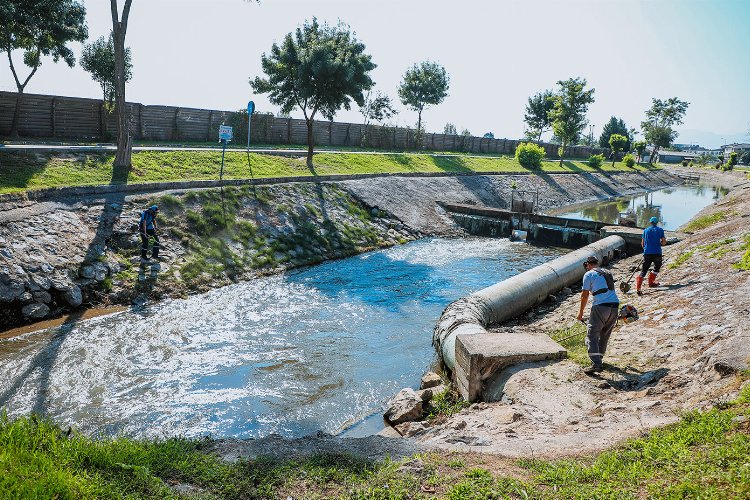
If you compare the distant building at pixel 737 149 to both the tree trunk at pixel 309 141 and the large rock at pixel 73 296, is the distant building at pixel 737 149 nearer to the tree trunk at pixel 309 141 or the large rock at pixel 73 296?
the tree trunk at pixel 309 141

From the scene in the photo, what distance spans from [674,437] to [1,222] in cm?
1469

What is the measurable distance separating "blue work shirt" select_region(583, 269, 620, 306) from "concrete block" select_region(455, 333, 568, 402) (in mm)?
1116

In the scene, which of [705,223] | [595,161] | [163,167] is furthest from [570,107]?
[163,167]

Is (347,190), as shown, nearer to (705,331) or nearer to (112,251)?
(112,251)

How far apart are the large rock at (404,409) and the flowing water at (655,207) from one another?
27712mm

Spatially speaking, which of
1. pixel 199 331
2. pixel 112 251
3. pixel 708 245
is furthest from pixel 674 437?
pixel 112 251

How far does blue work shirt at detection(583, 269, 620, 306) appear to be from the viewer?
8.04 m

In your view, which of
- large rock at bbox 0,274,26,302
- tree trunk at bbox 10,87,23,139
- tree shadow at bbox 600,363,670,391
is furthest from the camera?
tree trunk at bbox 10,87,23,139

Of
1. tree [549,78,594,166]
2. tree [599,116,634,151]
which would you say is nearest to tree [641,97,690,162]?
tree [599,116,634,151]

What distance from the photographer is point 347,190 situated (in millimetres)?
25422

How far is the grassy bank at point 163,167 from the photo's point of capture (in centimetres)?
1617

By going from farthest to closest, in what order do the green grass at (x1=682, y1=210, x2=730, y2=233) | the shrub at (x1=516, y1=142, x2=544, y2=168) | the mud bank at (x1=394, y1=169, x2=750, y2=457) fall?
the shrub at (x1=516, y1=142, x2=544, y2=168), the green grass at (x1=682, y1=210, x2=730, y2=233), the mud bank at (x1=394, y1=169, x2=750, y2=457)

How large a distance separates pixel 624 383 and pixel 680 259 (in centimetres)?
894

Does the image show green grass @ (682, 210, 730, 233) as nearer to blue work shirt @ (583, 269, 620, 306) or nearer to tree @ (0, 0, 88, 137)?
blue work shirt @ (583, 269, 620, 306)
